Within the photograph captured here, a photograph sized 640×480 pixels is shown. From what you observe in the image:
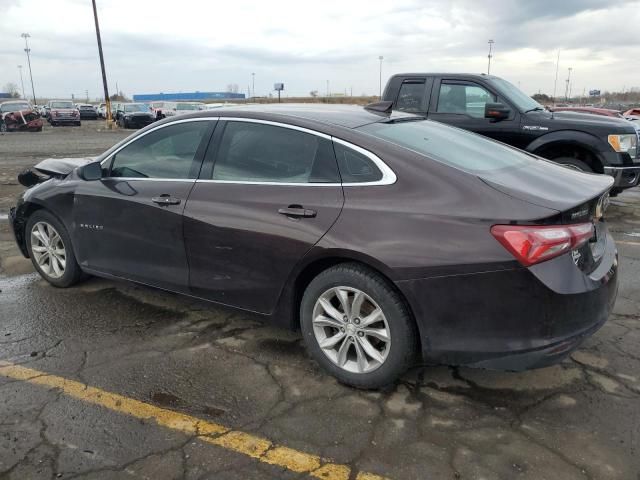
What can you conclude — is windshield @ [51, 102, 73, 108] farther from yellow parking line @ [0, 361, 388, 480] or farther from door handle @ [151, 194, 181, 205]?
yellow parking line @ [0, 361, 388, 480]

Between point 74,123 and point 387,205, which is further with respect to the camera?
point 74,123

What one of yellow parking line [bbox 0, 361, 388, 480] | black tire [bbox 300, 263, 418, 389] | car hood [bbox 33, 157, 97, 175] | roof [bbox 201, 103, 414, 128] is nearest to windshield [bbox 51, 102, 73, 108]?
car hood [bbox 33, 157, 97, 175]

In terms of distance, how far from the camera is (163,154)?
3908 millimetres

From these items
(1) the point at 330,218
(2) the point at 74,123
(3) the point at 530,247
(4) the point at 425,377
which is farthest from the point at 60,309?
(2) the point at 74,123

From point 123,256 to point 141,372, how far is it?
1048 millimetres

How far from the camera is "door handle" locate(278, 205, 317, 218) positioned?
3.06m

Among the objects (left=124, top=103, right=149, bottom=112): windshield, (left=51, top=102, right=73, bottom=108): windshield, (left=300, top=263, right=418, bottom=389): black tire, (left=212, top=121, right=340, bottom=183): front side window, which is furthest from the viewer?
(left=51, top=102, right=73, bottom=108): windshield

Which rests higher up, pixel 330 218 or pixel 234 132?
pixel 234 132

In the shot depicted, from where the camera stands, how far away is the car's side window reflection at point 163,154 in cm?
374

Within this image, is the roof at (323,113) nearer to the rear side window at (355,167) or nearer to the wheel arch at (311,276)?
the rear side window at (355,167)

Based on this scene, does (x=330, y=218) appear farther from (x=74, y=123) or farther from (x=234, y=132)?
(x=74, y=123)

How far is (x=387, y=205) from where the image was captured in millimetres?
2871

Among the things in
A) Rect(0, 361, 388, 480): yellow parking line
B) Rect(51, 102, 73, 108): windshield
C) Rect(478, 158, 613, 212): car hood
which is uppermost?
Rect(478, 158, 613, 212): car hood

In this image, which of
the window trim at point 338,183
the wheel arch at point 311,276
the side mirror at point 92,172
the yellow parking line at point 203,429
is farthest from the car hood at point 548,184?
the side mirror at point 92,172
